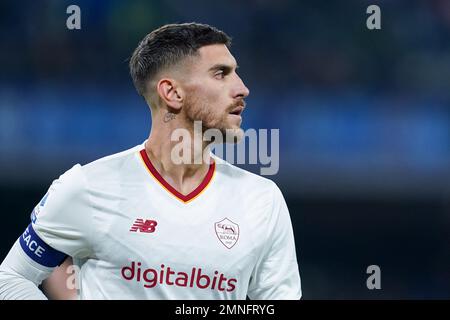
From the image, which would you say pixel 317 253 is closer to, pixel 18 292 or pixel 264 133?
pixel 264 133

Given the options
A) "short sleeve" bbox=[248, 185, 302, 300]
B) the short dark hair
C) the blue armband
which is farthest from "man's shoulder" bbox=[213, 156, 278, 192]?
the blue armband

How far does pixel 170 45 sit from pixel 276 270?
1186 millimetres

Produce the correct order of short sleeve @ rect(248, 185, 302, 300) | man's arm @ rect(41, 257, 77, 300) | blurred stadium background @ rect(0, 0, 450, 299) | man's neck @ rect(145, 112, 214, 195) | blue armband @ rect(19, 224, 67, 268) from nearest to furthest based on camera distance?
blue armband @ rect(19, 224, 67, 268) → short sleeve @ rect(248, 185, 302, 300) → man's neck @ rect(145, 112, 214, 195) → man's arm @ rect(41, 257, 77, 300) → blurred stadium background @ rect(0, 0, 450, 299)

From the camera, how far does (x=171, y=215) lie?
3.58 metres

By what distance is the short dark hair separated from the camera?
381 cm

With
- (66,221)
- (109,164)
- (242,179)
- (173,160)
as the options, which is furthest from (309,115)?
(66,221)

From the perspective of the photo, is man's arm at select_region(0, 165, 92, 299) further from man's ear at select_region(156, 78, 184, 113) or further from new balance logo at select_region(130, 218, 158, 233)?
man's ear at select_region(156, 78, 184, 113)

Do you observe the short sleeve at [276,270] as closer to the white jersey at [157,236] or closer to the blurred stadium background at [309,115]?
the white jersey at [157,236]

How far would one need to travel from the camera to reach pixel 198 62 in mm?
3777

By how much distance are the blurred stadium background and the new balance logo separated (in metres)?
4.16

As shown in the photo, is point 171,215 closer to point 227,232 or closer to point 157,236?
point 157,236

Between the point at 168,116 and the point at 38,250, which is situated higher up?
the point at 168,116

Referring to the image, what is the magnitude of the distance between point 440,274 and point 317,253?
1.32 meters
